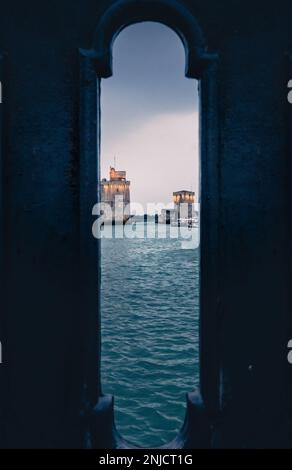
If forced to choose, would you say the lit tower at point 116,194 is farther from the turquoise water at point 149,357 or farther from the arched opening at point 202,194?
the arched opening at point 202,194

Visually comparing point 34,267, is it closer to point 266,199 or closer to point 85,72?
point 85,72

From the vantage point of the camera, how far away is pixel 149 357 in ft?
37.0

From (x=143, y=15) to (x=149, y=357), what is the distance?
11021 mm

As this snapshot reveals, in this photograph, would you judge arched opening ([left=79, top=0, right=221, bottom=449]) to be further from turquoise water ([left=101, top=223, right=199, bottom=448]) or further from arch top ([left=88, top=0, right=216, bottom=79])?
turquoise water ([left=101, top=223, right=199, bottom=448])

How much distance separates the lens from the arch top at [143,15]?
7.25ft

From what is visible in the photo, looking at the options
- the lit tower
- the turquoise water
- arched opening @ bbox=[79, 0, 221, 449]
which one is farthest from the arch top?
the lit tower

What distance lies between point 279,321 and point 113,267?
33.8 metres

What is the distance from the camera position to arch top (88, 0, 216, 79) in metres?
2.21

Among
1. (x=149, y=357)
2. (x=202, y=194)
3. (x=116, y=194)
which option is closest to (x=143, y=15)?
(x=202, y=194)

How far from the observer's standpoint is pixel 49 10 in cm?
225

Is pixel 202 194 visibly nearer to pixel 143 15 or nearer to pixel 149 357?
pixel 143 15

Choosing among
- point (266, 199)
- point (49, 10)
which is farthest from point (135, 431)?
point (49, 10)

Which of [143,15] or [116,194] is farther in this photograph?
[116,194]
